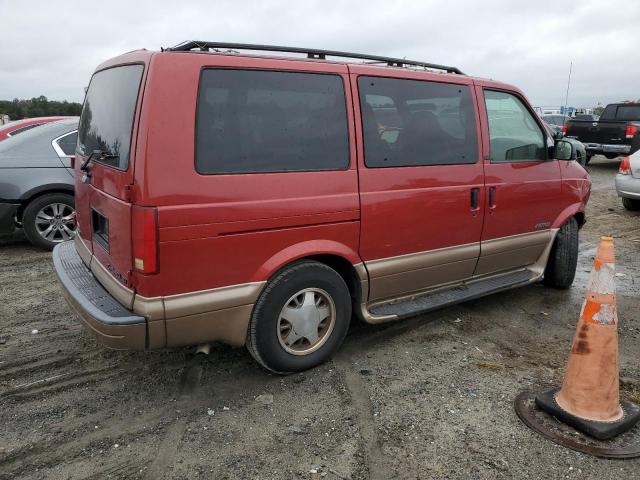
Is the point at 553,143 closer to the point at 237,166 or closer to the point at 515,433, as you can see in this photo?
the point at 515,433

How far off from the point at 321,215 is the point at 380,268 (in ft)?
2.14

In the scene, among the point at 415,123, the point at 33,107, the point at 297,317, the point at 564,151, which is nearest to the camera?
the point at 297,317

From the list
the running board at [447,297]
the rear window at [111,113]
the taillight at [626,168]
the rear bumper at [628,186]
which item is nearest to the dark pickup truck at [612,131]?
the taillight at [626,168]

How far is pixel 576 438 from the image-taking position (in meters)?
2.79

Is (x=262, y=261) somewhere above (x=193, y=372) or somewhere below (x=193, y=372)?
above

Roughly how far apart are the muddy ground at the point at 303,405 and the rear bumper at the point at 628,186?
517 cm

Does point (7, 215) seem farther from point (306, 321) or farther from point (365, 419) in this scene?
point (365, 419)

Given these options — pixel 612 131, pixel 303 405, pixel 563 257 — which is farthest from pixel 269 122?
pixel 612 131

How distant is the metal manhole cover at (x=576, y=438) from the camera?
8.80 ft

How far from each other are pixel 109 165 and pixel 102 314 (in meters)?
0.84

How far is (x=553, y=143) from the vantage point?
180 inches

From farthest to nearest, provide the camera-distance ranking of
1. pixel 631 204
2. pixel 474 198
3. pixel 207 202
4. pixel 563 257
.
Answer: pixel 631 204, pixel 563 257, pixel 474 198, pixel 207 202

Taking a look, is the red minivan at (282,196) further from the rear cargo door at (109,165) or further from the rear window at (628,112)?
the rear window at (628,112)

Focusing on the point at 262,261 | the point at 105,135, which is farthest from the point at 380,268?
the point at 105,135
